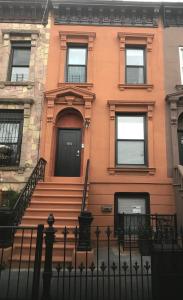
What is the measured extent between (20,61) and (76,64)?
256 centimetres

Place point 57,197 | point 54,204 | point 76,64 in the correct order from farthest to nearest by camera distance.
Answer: point 76,64, point 57,197, point 54,204

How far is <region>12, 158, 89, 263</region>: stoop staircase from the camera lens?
7715 mm

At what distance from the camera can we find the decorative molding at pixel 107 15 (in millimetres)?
13195

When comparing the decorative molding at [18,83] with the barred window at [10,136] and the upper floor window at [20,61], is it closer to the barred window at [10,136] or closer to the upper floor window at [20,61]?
the upper floor window at [20,61]

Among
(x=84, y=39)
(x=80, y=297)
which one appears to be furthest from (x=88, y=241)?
(x=84, y=39)

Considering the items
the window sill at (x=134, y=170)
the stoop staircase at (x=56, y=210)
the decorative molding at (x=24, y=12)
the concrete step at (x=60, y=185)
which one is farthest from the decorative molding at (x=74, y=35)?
the stoop staircase at (x=56, y=210)

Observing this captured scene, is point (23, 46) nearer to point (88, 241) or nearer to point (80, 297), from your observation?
point (88, 241)

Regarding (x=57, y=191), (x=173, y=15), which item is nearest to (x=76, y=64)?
(x=173, y=15)

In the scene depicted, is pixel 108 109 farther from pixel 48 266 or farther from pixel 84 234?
pixel 48 266

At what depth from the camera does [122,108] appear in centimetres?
1218

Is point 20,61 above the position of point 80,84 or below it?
above

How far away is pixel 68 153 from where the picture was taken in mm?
12086

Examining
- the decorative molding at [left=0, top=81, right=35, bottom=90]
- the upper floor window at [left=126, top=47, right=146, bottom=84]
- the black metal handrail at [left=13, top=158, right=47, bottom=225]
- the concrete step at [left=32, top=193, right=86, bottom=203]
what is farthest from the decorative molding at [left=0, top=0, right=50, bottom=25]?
the concrete step at [left=32, top=193, right=86, bottom=203]

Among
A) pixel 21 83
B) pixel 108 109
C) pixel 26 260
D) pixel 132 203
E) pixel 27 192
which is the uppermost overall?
pixel 21 83
